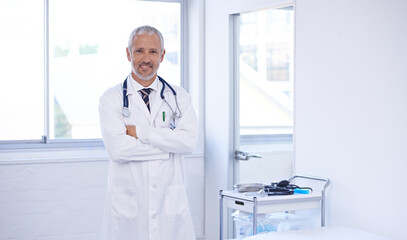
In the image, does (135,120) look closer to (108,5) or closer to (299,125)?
(299,125)

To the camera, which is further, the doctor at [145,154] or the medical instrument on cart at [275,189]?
the medical instrument on cart at [275,189]

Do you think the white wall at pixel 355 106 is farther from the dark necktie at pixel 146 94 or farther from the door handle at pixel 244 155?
the dark necktie at pixel 146 94

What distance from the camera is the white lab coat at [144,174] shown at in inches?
107

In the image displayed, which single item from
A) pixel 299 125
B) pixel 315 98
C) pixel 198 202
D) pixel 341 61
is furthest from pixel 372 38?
pixel 198 202

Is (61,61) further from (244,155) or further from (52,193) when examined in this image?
(244,155)

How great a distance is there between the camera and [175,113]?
A: 2908mm

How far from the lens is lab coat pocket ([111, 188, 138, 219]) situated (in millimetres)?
2707

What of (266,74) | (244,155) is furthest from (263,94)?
(244,155)

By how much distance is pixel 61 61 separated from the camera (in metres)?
4.28

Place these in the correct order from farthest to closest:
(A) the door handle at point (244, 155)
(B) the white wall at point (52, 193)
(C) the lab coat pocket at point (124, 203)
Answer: (A) the door handle at point (244, 155) → (B) the white wall at point (52, 193) → (C) the lab coat pocket at point (124, 203)

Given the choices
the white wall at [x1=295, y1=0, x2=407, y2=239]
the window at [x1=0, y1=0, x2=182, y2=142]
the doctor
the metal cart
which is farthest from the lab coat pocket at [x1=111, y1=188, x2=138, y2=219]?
the window at [x1=0, y1=0, x2=182, y2=142]

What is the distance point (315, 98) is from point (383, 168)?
0.66 meters

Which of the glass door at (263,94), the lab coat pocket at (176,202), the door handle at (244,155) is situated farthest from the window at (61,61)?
the lab coat pocket at (176,202)

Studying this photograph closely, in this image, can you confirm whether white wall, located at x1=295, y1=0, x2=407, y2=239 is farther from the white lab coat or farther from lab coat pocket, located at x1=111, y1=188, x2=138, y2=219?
lab coat pocket, located at x1=111, y1=188, x2=138, y2=219
